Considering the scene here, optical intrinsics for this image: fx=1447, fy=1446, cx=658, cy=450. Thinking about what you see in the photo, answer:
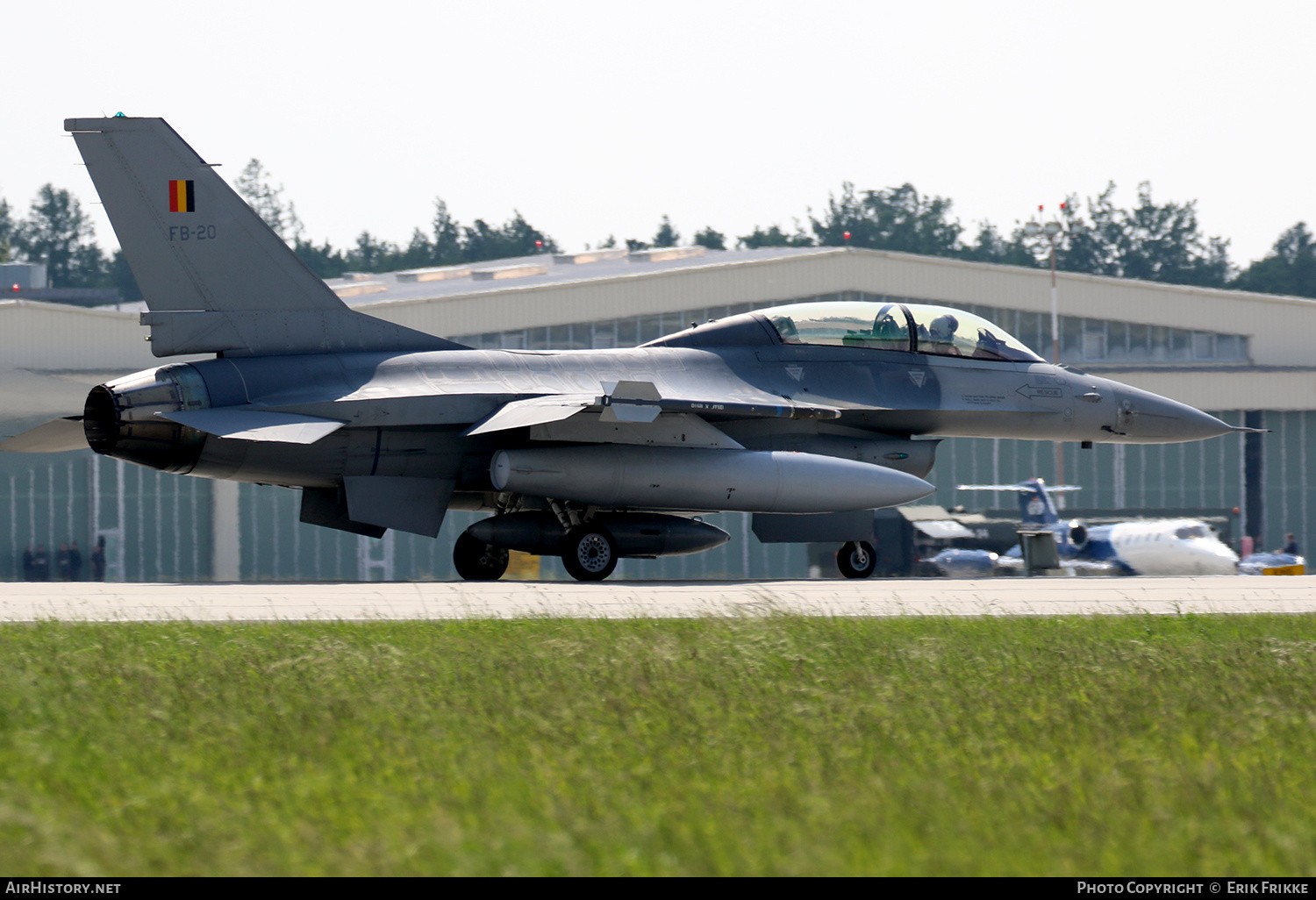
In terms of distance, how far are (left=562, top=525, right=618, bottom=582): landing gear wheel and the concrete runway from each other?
0.29m

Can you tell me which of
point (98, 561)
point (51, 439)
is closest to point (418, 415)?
point (51, 439)

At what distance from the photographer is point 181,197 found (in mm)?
15297

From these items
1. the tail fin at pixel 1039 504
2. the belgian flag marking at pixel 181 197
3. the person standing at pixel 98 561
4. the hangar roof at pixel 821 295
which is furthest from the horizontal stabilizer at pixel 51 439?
the person standing at pixel 98 561

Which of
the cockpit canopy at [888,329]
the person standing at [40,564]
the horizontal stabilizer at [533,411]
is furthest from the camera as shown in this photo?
the person standing at [40,564]

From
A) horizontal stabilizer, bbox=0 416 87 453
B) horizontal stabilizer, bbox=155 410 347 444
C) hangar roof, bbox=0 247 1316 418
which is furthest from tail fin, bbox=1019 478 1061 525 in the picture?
horizontal stabilizer, bbox=0 416 87 453

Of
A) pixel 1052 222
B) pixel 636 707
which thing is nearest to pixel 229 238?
pixel 636 707

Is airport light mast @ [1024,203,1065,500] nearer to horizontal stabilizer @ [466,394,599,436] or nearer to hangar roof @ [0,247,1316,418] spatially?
hangar roof @ [0,247,1316,418]

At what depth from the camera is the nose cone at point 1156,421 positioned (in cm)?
1858

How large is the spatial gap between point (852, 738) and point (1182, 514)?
3068cm

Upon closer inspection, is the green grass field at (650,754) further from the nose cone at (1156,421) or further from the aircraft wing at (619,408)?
the nose cone at (1156,421)

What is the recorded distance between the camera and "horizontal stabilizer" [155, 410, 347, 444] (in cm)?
1410

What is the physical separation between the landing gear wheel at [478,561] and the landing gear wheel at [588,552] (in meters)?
1.50

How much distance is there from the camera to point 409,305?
35781mm
